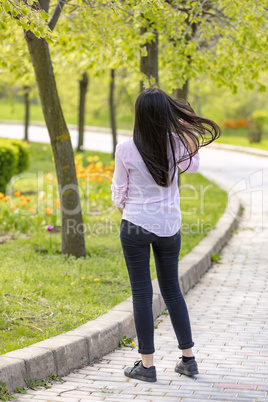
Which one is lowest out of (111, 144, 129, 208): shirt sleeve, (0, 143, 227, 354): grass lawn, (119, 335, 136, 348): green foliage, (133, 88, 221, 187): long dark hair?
(119, 335, 136, 348): green foliage

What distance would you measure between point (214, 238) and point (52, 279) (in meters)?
3.32

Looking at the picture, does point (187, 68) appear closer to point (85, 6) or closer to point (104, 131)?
point (85, 6)

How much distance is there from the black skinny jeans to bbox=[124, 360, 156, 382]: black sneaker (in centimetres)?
13

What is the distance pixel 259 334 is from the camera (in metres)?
5.27

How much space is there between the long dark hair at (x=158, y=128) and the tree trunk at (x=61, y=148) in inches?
135

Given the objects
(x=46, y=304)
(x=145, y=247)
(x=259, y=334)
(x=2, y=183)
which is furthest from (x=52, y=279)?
(x=2, y=183)

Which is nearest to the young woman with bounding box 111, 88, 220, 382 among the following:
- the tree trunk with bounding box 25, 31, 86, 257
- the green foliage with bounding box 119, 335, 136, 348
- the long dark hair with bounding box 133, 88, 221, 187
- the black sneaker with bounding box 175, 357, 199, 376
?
the long dark hair with bounding box 133, 88, 221, 187

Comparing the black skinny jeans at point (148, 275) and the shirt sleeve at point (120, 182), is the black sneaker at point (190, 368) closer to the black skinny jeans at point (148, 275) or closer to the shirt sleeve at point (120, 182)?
the black skinny jeans at point (148, 275)

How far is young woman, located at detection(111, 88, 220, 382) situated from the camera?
3854 millimetres

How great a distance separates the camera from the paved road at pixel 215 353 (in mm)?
3807

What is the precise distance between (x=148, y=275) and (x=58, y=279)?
94.7 inches

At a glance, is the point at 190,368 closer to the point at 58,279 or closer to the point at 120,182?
the point at 120,182

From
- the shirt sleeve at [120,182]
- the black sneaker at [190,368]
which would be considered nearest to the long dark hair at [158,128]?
the shirt sleeve at [120,182]

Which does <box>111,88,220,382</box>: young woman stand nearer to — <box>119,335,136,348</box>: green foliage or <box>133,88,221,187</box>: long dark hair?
<box>133,88,221,187</box>: long dark hair
